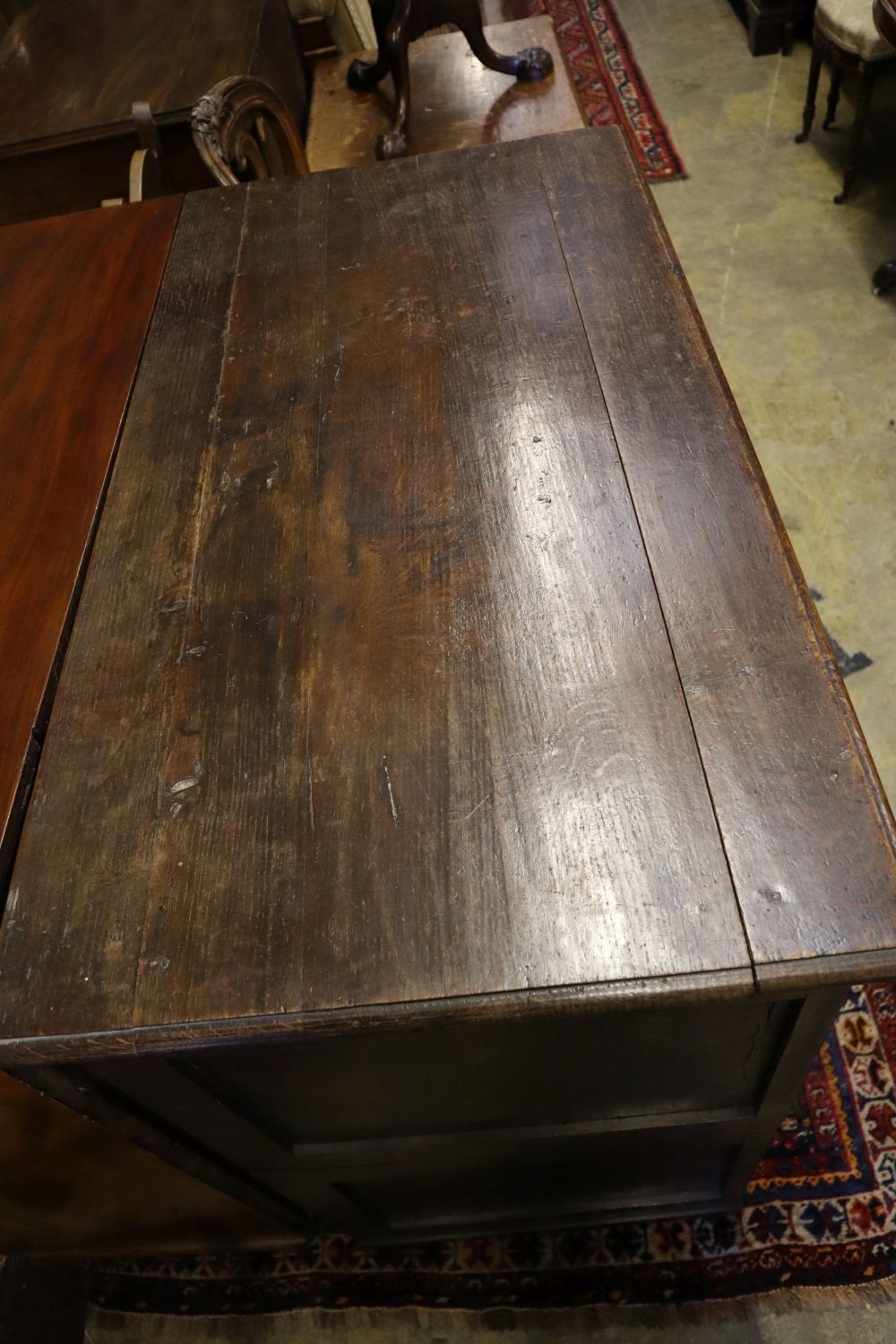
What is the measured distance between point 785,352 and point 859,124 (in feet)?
2.31

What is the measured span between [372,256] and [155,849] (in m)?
0.83

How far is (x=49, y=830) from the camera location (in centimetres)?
76

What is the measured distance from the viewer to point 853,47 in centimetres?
233

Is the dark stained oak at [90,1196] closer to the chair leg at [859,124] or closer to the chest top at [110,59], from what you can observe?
the chest top at [110,59]

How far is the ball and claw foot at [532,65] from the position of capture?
7.29 ft

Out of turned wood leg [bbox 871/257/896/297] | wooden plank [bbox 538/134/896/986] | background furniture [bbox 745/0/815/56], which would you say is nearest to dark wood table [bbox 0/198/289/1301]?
wooden plank [bbox 538/134/896/986]

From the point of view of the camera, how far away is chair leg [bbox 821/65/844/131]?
263cm

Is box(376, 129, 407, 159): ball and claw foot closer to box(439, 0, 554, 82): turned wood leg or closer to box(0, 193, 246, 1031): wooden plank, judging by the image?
box(439, 0, 554, 82): turned wood leg

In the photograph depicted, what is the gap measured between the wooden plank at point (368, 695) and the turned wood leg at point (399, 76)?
1.14 metres

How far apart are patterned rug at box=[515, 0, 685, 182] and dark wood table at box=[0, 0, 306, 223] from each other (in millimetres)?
1054

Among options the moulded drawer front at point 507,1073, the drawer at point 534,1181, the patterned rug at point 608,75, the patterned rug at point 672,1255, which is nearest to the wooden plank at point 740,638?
the moulded drawer front at point 507,1073

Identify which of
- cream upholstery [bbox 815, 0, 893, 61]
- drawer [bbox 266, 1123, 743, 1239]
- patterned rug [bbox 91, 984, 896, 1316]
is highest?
cream upholstery [bbox 815, 0, 893, 61]

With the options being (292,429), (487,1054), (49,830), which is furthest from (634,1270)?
(292,429)

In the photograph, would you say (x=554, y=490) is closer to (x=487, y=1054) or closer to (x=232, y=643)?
(x=232, y=643)
